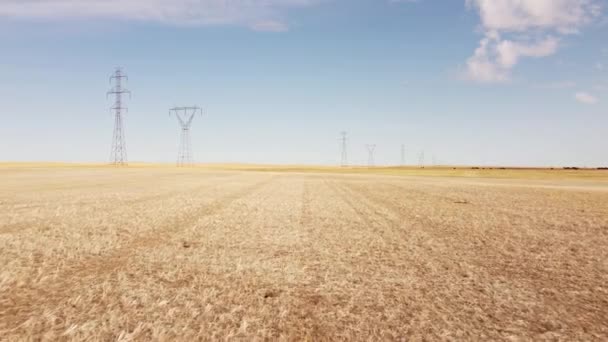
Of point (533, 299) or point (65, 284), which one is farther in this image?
point (65, 284)

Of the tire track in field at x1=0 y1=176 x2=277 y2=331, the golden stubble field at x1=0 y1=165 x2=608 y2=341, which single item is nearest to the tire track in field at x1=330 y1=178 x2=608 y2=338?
the golden stubble field at x1=0 y1=165 x2=608 y2=341

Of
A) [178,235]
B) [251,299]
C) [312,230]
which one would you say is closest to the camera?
[251,299]

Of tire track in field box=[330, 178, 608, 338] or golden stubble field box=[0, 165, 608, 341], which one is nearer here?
golden stubble field box=[0, 165, 608, 341]

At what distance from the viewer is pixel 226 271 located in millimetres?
6328

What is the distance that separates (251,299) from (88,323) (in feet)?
5.72

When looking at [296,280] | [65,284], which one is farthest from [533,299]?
[65,284]

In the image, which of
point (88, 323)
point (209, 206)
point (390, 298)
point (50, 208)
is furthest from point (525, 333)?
point (50, 208)

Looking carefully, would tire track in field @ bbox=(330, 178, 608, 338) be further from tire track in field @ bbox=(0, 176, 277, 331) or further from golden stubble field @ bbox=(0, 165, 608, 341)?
tire track in field @ bbox=(0, 176, 277, 331)

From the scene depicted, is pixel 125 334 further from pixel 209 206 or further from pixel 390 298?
pixel 209 206

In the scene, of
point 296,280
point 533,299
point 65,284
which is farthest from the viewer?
point 296,280

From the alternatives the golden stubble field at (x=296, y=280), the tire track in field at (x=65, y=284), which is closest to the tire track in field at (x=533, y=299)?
the golden stubble field at (x=296, y=280)

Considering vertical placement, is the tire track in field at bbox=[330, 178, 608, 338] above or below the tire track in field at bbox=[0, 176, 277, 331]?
below

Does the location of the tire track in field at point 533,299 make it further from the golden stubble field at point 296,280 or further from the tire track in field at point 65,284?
the tire track in field at point 65,284

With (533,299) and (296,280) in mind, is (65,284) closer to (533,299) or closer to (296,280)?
(296,280)
